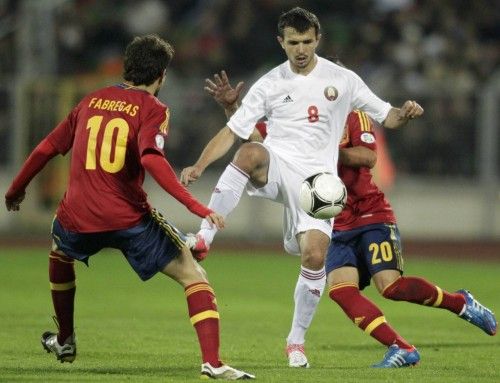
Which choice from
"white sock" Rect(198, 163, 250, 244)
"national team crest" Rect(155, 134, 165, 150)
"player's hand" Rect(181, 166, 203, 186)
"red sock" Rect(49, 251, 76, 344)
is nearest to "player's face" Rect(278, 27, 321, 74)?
"white sock" Rect(198, 163, 250, 244)

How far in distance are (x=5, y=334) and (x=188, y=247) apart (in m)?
3.00

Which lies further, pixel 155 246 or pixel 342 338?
pixel 342 338

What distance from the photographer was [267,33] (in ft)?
72.8

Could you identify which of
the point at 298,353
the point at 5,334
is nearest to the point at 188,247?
the point at 298,353

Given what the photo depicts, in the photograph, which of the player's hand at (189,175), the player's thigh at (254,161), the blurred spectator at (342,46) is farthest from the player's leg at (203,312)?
the blurred spectator at (342,46)

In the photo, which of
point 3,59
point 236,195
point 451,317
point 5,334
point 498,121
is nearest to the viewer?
point 236,195

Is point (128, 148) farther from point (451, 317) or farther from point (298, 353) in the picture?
point (451, 317)

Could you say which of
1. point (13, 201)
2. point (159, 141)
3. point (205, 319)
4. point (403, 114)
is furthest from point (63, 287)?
point (403, 114)

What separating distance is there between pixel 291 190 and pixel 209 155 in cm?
59

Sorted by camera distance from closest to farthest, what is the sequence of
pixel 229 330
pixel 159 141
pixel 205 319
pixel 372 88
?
pixel 159 141
pixel 205 319
pixel 229 330
pixel 372 88

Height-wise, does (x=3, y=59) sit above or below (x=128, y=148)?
below

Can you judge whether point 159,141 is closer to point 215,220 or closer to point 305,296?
point 215,220

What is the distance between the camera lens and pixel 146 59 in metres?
7.71

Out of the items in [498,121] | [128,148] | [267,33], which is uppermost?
[128,148]
